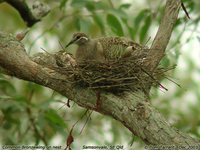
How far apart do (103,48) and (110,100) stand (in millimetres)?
1038

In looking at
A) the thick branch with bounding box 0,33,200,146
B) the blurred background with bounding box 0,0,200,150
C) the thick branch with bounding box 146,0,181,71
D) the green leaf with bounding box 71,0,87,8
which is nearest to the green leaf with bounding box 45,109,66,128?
the blurred background with bounding box 0,0,200,150

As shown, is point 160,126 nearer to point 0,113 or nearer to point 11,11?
point 0,113

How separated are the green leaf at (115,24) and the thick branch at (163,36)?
1280mm

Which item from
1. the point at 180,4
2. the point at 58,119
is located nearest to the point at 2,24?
the point at 58,119

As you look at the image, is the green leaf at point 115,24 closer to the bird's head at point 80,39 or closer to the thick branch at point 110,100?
the bird's head at point 80,39

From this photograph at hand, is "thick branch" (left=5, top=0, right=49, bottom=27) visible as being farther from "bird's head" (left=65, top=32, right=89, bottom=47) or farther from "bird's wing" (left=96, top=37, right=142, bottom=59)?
"bird's wing" (left=96, top=37, right=142, bottom=59)

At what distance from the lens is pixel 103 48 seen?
18.9 feet

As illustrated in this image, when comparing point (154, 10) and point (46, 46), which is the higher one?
point (154, 10)

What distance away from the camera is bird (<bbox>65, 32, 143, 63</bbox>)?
5.62m

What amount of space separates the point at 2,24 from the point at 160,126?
5764 millimetres

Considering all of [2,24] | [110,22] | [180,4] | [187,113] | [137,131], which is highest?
[180,4]

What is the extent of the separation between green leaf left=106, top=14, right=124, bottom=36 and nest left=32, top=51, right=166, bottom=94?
1.17 meters

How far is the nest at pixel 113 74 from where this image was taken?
4922 mm

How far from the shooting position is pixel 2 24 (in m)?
9.80
